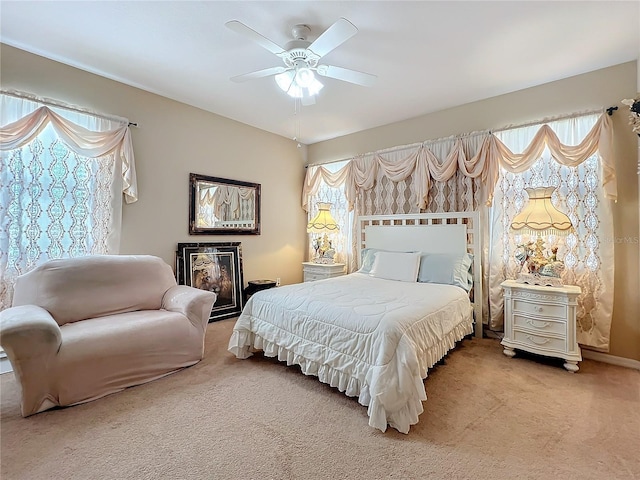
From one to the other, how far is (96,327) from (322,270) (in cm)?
289

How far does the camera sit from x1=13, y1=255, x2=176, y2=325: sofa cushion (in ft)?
8.01

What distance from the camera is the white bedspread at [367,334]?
1842mm

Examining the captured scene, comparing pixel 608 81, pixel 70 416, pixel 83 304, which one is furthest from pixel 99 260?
pixel 608 81

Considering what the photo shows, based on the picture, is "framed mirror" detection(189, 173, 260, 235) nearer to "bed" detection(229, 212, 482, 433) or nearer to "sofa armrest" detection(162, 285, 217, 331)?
"sofa armrest" detection(162, 285, 217, 331)

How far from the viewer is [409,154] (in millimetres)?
4129

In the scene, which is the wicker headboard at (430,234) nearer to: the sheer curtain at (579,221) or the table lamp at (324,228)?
the sheer curtain at (579,221)

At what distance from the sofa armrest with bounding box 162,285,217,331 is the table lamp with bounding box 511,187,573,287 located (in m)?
Result: 2.97

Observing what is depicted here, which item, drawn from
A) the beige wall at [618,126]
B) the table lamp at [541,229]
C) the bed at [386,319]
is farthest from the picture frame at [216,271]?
the beige wall at [618,126]

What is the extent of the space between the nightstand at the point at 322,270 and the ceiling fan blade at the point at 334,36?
292 centimetres

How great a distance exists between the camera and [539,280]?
2.88 m

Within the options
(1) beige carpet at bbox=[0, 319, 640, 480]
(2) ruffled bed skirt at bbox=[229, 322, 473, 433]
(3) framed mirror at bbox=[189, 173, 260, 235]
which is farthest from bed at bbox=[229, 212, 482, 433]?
(3) framed mirror at bbox=[189, 173, 260, 235]

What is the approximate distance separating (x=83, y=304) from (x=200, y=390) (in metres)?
1.24

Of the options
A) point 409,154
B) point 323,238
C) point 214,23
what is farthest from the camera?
point 323,238

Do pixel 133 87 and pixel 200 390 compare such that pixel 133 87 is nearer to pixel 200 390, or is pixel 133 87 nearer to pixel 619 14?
pixel 200 390
